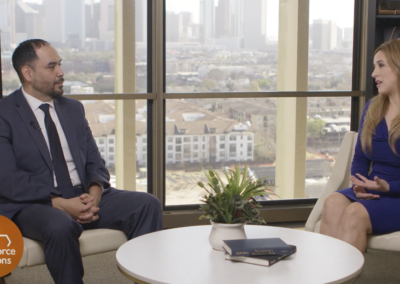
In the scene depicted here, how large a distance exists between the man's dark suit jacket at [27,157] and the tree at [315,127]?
207 centimetres

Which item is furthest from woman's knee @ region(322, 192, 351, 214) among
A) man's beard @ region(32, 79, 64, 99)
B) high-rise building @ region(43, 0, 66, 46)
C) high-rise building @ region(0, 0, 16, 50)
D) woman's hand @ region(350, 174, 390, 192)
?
high-rise building @ region(0, 0, 16, 50)

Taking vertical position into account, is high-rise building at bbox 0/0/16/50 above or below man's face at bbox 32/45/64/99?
above

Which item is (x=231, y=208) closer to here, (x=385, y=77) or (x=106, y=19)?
(x=385, y=77)

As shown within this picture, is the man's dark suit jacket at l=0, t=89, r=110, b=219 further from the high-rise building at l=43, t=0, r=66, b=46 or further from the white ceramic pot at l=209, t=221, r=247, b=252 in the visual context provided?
the high-rise building at l=43, t=0, r=66, b=46

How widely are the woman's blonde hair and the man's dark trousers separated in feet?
3.96

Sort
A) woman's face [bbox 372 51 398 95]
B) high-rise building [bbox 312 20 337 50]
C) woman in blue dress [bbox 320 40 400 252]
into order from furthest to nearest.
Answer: high-rise building [bbox 312 20 337 50] < woman's face [bbox 372 51 398 95] < woman in blue dress [bbox 320 40 400 252]

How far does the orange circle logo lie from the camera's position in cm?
235

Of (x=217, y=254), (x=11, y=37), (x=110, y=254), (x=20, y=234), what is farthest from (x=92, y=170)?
(x=11, y=37)

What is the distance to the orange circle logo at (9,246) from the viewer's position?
2347mm

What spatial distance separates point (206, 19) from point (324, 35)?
1.01 m

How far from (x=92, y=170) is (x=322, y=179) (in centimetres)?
224

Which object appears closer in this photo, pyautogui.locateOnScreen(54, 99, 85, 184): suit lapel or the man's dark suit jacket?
the man's dark suit jacket

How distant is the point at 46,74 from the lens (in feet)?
9.09

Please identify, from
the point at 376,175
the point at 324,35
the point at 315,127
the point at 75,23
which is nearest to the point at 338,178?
the point at 376,175
